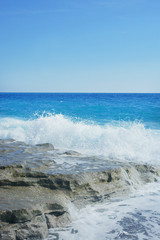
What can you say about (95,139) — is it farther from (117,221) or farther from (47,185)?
(117,221)

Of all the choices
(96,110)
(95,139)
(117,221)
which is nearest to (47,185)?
(117,221)

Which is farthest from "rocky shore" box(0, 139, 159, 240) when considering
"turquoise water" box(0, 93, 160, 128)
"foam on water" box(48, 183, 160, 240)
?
"turquoise water" box(0, 93, 160, 128)

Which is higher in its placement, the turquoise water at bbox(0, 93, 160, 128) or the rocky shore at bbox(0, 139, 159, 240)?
the turquoise water at bbox(0, 93, 160, 128)

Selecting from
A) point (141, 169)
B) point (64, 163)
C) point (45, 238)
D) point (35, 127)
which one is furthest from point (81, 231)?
point (35, 127)

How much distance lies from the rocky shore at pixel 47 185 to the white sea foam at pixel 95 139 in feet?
4.54

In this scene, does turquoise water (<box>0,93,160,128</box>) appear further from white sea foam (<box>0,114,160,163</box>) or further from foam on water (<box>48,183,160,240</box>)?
foam on water (<box>48,183,160,240</box>)

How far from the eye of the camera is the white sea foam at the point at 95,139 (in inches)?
270

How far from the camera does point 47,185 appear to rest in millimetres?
3920

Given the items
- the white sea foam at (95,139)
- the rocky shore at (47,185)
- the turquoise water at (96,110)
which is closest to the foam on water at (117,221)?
the rocky shore at (47,185)

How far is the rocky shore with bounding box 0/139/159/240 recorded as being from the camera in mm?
3069

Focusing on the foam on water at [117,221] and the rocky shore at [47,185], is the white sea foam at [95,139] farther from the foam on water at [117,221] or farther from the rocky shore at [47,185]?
the foam on water at [117,221]

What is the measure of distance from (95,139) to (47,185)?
15.3 feet

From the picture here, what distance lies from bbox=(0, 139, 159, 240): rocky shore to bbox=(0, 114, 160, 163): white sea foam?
4.54 ft

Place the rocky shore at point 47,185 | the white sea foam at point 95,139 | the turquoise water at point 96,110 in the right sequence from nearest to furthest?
the rocky shore at point 47,185 < the white sea foam at point 95,139 < the turquoise water at point 96,110
